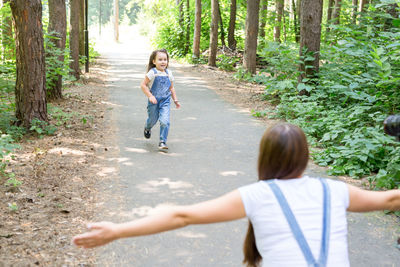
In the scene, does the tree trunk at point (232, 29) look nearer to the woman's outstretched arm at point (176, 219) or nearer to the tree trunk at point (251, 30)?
the tree trunk at point (251, 30)

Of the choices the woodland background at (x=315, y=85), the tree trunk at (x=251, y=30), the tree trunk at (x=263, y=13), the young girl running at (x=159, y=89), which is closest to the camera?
the woodland background at (x=315, y=85)

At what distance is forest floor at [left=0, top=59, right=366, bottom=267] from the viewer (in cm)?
415

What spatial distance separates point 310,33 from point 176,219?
10414mm

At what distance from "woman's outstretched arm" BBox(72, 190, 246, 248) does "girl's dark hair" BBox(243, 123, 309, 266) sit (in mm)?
219

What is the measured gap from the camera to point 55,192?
5695 millimetres

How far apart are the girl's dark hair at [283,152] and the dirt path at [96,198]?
2358mm

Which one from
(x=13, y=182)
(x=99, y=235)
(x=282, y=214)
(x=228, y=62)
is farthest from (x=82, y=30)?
(x=282, y=214)

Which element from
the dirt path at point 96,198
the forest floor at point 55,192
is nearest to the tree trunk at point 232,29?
the forest floor at point 55,192

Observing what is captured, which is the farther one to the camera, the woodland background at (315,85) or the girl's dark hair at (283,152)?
the woodland background at (315,85)

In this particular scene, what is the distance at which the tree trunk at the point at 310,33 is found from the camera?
437 inches

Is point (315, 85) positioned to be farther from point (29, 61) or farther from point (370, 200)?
point (370, 200)

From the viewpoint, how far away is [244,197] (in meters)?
1.91

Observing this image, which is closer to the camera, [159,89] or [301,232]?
[301,232]

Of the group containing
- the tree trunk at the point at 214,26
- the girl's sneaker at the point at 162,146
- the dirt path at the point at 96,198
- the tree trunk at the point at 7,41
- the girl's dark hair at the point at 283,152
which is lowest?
the dirt path at the point at 96,198
